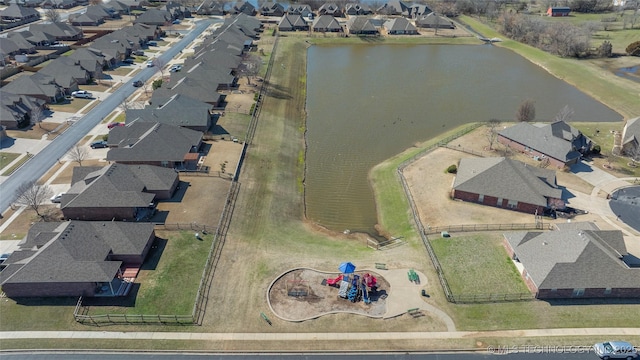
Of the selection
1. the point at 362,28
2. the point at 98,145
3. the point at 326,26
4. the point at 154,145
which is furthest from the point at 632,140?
the point at 326,26

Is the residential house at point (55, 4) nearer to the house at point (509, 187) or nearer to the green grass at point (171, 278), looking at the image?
the green grass at point (171, 278)

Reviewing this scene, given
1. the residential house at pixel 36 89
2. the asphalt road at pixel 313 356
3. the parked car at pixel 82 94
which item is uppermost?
the residential house at pixel 36 89

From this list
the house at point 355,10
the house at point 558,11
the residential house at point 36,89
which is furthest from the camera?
the house at point 558,11

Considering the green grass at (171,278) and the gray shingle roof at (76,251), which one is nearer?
the green grass at (171,278)

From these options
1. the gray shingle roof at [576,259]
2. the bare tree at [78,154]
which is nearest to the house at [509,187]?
the gray shingle roof at [576,259]

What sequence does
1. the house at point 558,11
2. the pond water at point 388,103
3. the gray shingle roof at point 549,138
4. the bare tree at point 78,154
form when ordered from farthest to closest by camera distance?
the house at point 558,11, the gray shingle roof at point 549,138, the pond water at point 388,103, the bare tree at point 78,154

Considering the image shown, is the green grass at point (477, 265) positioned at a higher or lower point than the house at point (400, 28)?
lower

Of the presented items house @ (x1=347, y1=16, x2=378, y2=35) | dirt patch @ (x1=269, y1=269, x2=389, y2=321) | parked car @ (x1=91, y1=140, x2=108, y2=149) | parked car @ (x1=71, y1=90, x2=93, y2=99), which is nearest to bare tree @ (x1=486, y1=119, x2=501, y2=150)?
dirt patch @ (x1=269, y1=269, x2=389, y2=321)
